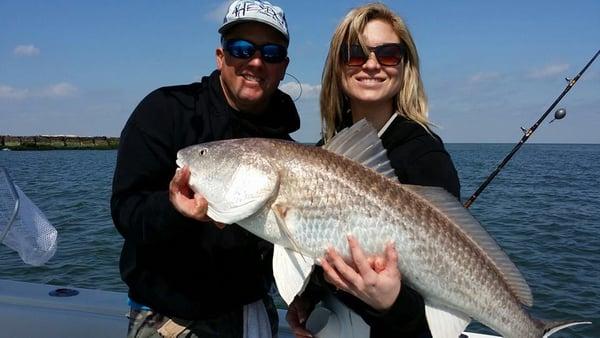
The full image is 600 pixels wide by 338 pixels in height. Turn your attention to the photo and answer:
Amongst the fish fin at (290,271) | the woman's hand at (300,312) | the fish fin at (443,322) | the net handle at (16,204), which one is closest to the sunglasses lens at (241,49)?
the fish fin at (290,271)

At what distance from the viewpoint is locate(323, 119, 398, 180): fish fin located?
104 inches

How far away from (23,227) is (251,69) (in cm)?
245

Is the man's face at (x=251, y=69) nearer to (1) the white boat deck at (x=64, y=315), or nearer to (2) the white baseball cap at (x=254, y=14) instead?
(2) the white baseball cap at (x=254, y=14)

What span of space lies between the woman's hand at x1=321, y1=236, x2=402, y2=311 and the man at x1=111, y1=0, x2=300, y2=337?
713 mm

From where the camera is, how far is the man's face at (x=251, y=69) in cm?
308

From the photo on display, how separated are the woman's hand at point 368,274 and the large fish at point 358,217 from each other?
0.06m

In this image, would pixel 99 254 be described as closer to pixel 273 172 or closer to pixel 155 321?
pixel 155 321

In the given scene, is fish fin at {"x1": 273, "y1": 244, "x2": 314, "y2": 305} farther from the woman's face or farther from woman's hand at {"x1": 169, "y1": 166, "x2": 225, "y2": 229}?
the woman's face

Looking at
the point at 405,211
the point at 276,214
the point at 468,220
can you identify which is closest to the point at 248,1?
the point at 276,214

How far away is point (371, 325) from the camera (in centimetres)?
269

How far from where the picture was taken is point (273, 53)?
10.3ft

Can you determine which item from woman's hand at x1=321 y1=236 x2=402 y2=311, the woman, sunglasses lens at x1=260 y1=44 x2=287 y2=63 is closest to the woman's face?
the woman

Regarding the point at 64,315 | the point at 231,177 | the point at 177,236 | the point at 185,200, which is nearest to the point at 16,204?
the point at 64,315

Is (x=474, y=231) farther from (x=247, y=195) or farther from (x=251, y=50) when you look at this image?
(x=251, y=50)
